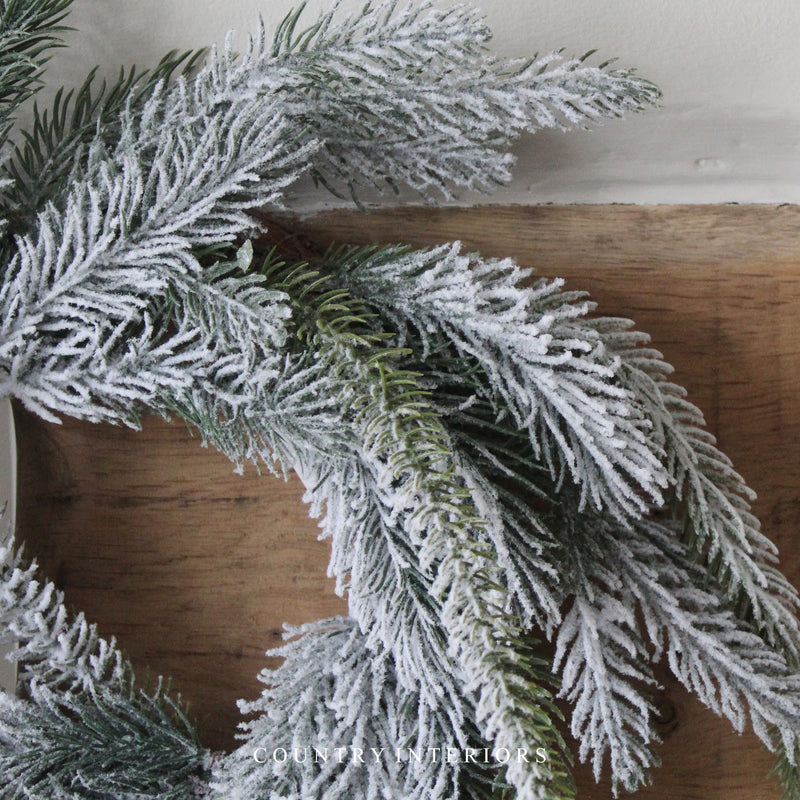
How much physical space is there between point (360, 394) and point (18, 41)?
34cm

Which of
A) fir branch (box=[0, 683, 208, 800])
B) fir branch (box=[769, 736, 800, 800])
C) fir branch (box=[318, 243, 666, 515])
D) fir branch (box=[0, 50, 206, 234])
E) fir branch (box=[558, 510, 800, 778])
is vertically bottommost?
fir branch (box=[0, 683, 208, 800])

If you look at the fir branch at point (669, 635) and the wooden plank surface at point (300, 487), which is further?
the wooden plank surface at point (300, 487)

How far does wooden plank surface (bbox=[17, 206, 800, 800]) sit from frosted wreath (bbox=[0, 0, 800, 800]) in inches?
2.9

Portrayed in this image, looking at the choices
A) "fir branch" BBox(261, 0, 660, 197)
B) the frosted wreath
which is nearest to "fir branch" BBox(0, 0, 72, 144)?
the frosted wreath

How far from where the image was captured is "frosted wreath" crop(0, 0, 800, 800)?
0.52 meters

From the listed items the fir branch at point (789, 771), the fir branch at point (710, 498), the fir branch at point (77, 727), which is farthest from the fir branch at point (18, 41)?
the fir branch at point (789, 771)

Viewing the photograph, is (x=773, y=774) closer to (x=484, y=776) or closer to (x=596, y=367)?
(x=484, y=776)

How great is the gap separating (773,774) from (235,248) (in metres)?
0.59

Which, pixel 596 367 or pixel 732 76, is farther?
pixel 732 76

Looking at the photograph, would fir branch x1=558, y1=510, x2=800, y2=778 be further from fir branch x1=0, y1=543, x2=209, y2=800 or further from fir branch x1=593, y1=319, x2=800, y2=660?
fir branch x1=0, y1=543, x2=209, y2=800

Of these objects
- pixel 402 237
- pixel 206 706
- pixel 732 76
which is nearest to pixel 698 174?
pixel 732 76

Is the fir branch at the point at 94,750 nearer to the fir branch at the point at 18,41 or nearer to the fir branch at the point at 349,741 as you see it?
the fir branch at the point at 349,741

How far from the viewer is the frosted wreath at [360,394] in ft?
1.72

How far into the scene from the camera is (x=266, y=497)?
2.26 feet
